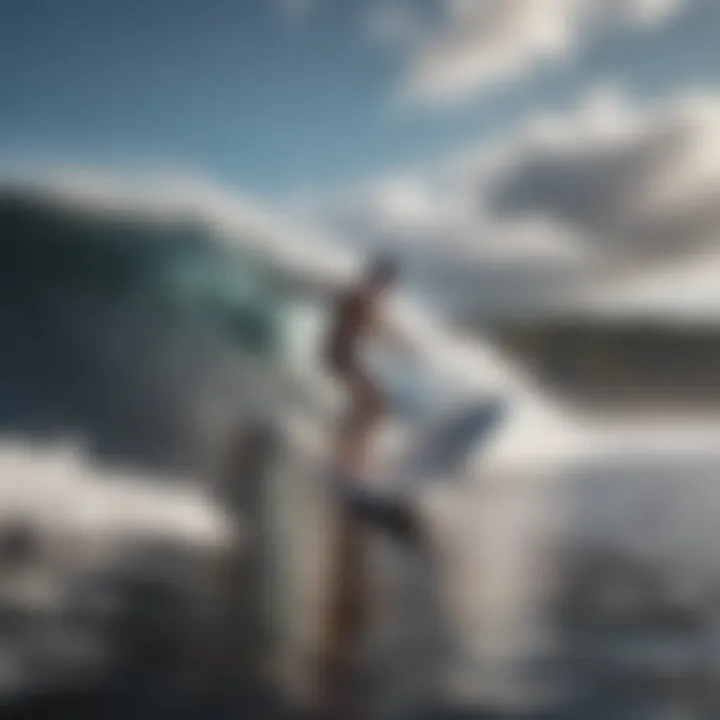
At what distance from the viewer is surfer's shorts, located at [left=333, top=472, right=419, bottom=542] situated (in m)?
1.74

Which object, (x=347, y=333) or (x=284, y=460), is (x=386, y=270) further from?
(x=284, y=460)

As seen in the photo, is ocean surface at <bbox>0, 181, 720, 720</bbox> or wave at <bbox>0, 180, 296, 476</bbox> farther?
wave at <bbox>0, 180, 296, 476</bbox>

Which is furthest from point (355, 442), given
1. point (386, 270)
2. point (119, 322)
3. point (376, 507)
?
point (119, 322)

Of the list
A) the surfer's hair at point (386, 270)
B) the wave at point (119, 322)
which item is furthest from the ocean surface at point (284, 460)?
the surfer's hair at point (386, 270)

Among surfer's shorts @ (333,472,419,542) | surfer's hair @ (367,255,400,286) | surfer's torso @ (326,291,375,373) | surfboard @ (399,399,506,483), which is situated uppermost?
surfer's hair @ (367,255,400,286)

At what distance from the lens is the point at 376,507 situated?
175 cm

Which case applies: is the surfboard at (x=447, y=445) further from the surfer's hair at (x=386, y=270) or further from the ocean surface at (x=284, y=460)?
the surfer's hair at (x=386, y=270)

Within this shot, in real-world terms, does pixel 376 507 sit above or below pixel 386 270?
below

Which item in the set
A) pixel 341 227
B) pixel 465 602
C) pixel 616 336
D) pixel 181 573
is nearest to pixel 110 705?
pixel 181 573

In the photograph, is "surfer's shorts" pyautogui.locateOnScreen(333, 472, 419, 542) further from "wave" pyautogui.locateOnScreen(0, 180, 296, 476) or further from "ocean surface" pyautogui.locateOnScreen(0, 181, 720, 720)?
"wave" pyautogui.locateOnScreen(0, 180, 296, 476)

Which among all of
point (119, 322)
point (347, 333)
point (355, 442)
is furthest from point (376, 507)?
point (119, 322)

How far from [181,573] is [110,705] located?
0.78 feet

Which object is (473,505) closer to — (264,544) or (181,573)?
(264,544)

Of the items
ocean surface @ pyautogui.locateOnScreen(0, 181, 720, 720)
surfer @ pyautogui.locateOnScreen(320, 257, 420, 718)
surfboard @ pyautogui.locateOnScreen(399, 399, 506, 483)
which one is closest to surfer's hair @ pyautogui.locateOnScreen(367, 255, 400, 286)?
surfer @ pyautogui.locateOnScreen(320, 257, 420, 718)
